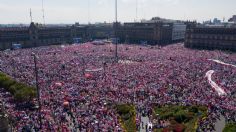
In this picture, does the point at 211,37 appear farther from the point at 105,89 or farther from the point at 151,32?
the point at 105,89

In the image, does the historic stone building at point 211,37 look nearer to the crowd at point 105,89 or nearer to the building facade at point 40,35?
the crowd at point 105,89

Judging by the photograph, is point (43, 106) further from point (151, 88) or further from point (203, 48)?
point (203, 48)

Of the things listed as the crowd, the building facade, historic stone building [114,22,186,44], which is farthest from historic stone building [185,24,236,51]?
the building facade

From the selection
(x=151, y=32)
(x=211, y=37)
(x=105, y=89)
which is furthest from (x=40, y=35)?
(x=105, y=89)

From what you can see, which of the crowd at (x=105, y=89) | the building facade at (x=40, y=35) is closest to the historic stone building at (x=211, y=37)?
the crowd at (x=105, y=89)

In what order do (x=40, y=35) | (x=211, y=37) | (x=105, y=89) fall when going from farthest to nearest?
1. (x=40, y=35)
2. (x=211, y=37)
3. (x=105, y=89)

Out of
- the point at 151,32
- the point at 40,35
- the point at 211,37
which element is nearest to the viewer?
the point at 211,37

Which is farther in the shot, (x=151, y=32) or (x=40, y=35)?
(x=151, y=32)
